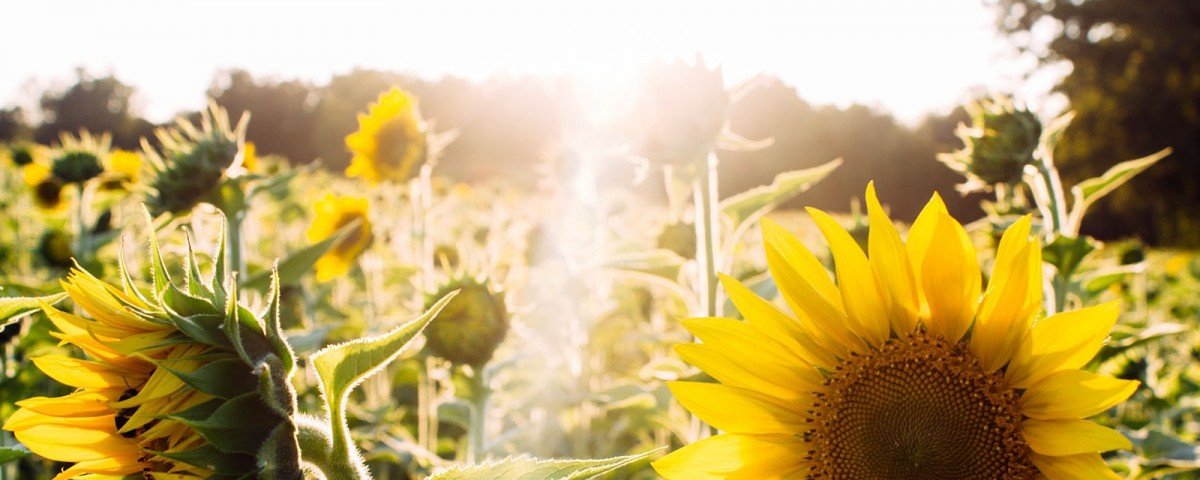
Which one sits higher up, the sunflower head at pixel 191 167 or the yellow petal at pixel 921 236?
the sunflower head at pixel 191 167

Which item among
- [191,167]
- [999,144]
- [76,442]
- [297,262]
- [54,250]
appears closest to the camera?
[76,442]

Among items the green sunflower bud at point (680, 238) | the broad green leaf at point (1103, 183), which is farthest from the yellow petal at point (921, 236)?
the green sunflower bud at point (680, 238)

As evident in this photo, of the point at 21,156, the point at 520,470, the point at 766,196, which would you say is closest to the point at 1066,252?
the point at 766,196

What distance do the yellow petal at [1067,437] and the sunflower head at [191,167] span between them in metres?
1.84

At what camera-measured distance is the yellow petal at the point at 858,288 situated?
105cm

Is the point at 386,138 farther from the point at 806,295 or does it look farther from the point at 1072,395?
the point at 1072,395

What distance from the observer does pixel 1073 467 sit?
96 cm

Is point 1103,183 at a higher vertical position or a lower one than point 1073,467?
higher

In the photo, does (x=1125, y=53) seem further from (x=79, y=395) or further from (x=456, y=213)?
(x=79, y=395)

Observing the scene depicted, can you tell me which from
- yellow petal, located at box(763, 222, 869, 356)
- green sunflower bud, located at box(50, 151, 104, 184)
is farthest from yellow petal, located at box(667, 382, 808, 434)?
green sunflower bud, located at box(50, 151, 104, 184)

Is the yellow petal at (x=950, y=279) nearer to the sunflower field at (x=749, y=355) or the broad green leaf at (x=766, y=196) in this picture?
the sunflower field at (x=749, y=355)

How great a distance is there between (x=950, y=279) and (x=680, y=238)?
5.13ft

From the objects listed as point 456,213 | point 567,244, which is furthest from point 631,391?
point 456,213

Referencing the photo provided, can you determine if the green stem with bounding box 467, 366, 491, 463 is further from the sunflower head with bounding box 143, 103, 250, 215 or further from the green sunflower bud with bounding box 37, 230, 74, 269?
the green sunflower bud with bounding box 37, 230, 74, 269
